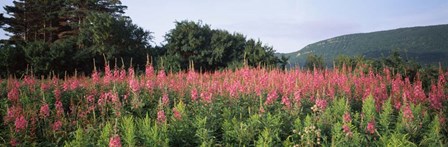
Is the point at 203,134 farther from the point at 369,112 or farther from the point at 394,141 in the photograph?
the point at 369,112

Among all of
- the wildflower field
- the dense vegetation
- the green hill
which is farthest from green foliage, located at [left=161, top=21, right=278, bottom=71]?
the green hill

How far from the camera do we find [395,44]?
291 feet

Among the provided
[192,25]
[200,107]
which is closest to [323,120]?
[200,107]

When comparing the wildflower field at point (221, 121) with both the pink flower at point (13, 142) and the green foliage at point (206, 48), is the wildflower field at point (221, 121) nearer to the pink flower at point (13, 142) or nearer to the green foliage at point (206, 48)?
the pink flower at point (13, 142)

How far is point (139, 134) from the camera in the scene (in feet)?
14.5

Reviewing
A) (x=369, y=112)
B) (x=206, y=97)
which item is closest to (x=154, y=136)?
→ (x=206, y=97)

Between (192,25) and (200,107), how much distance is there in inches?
781

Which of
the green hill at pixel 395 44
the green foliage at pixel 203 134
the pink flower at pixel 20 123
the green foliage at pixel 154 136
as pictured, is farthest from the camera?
A: the green hill at pixel 395 44

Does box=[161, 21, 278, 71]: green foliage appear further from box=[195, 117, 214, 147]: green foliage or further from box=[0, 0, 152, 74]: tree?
box=[195, 117, 214, 147]: green foliage

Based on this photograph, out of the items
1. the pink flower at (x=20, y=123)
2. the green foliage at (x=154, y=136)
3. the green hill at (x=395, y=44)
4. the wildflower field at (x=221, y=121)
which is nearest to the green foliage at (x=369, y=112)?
the wildflower field at (x=221, y=121)

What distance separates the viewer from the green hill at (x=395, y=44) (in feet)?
237

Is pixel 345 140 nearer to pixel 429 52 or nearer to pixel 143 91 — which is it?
pixel 143 91

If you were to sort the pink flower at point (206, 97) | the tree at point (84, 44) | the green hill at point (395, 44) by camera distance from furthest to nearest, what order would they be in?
the green hill at point (395, 44) → the tree at point (84, 44) → the pink flower at point (206, 97)

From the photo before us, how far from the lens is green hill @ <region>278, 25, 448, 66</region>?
72188 millimetres
